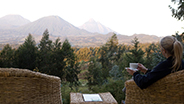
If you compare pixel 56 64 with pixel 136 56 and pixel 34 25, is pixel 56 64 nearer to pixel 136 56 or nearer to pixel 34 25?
pixel 136 56

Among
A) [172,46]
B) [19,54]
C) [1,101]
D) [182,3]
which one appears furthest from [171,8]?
[1,101]

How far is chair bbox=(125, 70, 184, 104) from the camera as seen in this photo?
2.84ft

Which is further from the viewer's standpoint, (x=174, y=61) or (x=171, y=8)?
(x=171, y=8)

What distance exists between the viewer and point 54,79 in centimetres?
115

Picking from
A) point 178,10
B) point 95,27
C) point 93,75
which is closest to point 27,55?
point 93,75

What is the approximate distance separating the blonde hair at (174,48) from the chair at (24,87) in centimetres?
81

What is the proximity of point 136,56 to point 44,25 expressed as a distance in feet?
155

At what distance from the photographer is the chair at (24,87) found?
2.97 feet

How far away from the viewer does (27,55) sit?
545 cm

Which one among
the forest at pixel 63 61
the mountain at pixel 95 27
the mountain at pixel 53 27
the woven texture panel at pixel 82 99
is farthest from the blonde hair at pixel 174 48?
the mountain at pixel 95 27

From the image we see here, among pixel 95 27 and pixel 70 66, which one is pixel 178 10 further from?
pixel 95 27

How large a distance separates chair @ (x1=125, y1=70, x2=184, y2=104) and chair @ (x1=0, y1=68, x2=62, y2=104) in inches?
26.4

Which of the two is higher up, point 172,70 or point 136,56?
point 172,70

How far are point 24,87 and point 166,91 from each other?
874 millimetres
